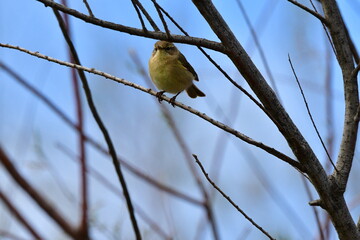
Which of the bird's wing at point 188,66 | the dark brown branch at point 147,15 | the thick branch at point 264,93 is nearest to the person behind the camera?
the thick branch at point 264,93

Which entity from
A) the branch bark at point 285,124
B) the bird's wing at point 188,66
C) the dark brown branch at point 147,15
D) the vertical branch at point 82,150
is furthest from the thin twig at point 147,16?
the bird's wing at point 188,66

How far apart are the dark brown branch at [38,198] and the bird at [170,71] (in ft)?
8.05

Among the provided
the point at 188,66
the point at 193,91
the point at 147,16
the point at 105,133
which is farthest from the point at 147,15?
the point at 193,91

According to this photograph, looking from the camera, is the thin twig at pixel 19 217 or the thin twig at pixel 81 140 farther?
the thin twig at pixel 81 140

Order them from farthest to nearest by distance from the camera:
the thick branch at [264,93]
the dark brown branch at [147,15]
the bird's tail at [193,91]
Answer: the bird's tail at [193,91] → the dark brown branch at [147,15] → the thick branch at [264,93]

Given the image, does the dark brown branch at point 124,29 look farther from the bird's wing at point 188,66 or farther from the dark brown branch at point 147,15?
the bird's wing at point 188,66

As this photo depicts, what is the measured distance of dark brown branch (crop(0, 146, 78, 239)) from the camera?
1.44 metres

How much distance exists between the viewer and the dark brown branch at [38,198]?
56.8 inches

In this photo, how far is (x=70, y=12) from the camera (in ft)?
4.60

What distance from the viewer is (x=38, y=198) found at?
4.76 ft

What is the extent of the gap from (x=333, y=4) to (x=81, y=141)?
99cm

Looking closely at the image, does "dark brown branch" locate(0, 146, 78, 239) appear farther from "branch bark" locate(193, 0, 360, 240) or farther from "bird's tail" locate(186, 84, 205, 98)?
"bird's tail" locate(186, 84, 205, 98)

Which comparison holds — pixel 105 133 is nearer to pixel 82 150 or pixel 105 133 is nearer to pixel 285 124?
pixel 82 150

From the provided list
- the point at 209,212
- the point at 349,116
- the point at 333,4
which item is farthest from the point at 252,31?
the point at 209,212
